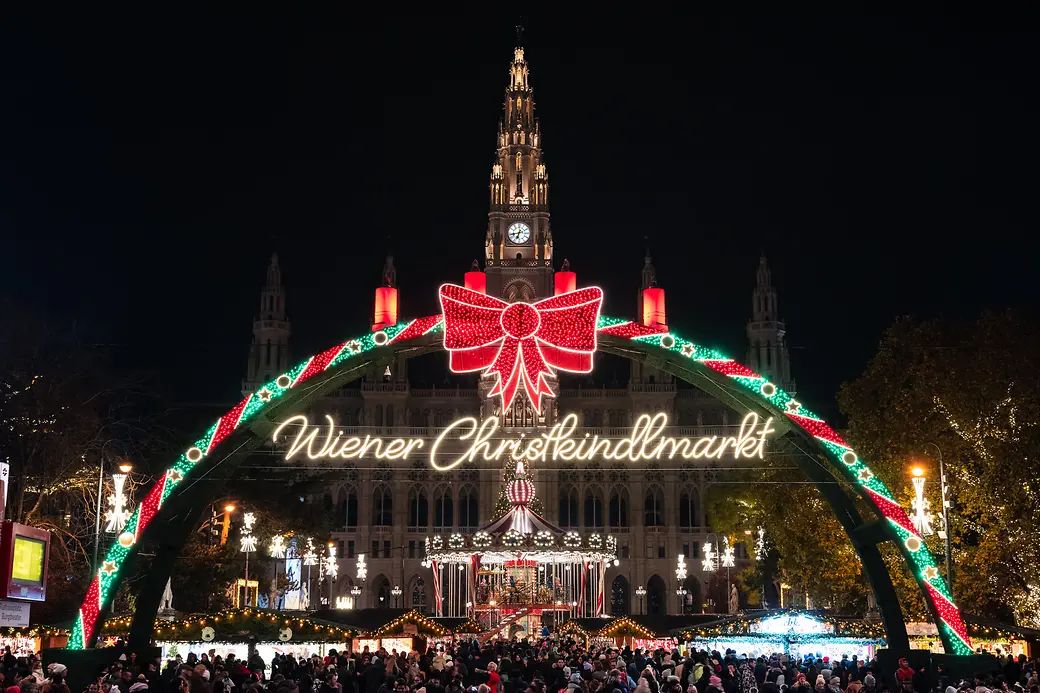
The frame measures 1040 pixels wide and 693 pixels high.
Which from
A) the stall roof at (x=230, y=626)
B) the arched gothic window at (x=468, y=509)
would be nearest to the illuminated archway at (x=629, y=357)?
the stall roof at (x=230, y=626)

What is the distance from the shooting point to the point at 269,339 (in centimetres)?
7675

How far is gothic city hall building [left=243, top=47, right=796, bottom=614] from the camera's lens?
72562 millimetres

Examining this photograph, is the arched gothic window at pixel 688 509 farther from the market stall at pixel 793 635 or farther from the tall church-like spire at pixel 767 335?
the market stall at pixel 793 635

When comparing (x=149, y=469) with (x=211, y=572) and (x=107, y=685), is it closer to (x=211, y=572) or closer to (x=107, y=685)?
(x=211, y=572)

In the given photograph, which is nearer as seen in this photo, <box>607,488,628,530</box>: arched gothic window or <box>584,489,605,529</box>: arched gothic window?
<box>584,489,605,529</box>: arched gothic window

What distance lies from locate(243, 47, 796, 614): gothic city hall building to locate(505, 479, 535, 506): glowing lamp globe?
3402 cm

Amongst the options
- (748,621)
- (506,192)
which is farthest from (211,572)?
(506,192)

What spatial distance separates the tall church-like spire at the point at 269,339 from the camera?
76125mm

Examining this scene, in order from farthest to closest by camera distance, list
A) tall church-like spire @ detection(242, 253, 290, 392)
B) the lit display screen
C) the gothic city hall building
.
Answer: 1. tall church-like spire @ detection(242, 253, 290, 392)
2. the gothic city hall building
3. the lit display screen

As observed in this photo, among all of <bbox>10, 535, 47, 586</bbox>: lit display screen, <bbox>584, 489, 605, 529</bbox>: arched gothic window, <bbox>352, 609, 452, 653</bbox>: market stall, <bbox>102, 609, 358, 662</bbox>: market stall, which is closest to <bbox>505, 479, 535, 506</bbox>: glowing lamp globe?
<bbox>352, 609, 452, 653</bbox>: market stall

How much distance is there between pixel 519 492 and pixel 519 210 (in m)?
42.9

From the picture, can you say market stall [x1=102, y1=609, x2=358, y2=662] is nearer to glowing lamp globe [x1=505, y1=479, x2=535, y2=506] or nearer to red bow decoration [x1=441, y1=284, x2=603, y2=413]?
glowing lamp globe [x1=505, y1=479, x2=535, y2=506]

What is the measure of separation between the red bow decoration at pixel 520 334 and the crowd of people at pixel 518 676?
15.3 ft

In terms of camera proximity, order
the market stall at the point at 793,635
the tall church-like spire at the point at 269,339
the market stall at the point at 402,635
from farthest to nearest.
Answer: the tall church-like spire at the point at 269,339
the market stall at the point at 402,635
the market stall at the point at 793,635
